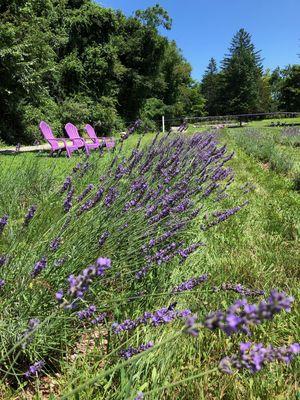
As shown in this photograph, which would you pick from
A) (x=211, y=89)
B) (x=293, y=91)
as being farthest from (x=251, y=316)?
(x=211, y=89)

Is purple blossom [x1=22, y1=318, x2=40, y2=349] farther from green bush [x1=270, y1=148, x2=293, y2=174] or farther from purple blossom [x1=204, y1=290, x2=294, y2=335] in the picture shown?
green bush [x1=270, y1=148, x2=293, y2=174]

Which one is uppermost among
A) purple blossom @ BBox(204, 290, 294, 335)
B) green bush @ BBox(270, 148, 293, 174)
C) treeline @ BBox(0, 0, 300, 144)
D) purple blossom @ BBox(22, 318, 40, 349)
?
treeline @ BBox(0, 0, 300, 144)

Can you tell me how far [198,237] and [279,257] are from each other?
624mm

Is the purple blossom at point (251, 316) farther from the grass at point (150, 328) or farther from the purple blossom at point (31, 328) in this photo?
the purple blossom at point (31, 328)

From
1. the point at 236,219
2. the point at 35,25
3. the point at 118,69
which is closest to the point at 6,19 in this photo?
the point at 35,25

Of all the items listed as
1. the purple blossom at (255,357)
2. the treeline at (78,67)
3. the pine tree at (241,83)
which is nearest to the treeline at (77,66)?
the treeline at (78,67)

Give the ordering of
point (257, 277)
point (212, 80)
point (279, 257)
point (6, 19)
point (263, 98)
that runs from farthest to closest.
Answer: point (212, 80), point (263, 98), point (6, 19), point (279, 257), point (257, 277)

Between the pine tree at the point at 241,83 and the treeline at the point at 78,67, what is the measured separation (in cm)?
2020

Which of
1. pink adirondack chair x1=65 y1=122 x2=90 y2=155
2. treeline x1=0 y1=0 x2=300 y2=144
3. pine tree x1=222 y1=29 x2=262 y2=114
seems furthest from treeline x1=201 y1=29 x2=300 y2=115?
pink adirondack chair x1=65 y1=122 x2=90 y2=155

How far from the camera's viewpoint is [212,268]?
2.71m

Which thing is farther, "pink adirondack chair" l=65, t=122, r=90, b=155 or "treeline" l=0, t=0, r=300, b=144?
"treeline" l=0, t=0, r=300, b=144

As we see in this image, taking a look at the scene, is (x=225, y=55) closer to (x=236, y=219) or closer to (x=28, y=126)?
(x=28, y=126)

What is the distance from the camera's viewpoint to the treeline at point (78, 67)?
15.9 meters

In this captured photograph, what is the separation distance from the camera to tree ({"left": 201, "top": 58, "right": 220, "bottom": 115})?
66.1 m
